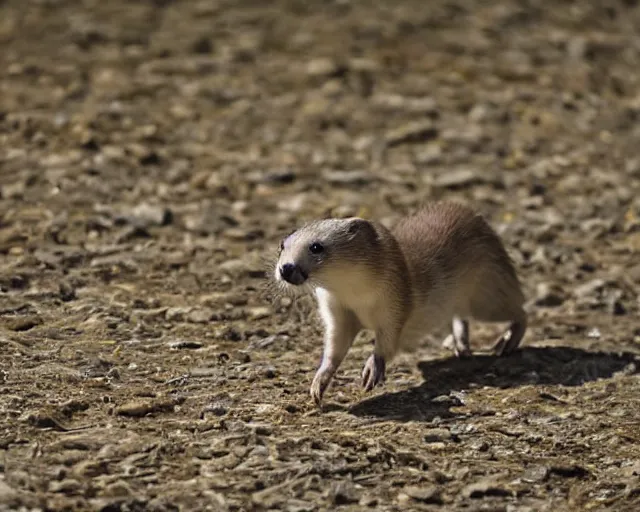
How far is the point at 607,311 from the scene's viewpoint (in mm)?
8070

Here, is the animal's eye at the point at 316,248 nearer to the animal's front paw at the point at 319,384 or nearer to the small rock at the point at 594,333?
the animal's front paw at the point at 319,384

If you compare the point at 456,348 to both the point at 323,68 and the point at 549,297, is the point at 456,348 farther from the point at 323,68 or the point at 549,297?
the point at 323,68

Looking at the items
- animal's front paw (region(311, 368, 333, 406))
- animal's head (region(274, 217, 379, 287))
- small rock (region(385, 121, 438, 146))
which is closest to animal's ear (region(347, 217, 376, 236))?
animal's head (region(274, 217, 379, 287))

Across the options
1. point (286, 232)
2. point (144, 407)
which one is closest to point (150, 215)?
point (286, 232)

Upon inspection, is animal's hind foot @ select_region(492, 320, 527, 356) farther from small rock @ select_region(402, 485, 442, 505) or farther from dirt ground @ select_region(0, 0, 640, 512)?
small rock @ select_region(402, 485, 442, 505)

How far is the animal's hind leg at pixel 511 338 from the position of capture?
719 cm

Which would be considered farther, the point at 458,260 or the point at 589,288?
the point at 589,288

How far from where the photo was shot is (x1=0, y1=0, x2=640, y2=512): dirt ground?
521 centimetres

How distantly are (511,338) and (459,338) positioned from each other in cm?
31

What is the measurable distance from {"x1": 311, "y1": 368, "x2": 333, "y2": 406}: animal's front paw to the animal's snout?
18.9 inches

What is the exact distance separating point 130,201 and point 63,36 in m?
3.44

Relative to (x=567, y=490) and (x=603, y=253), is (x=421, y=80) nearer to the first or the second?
(x=603, y=253)

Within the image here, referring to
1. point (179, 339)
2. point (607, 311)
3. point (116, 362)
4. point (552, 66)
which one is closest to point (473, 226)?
point (607, 311)

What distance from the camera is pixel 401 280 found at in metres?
6.67
